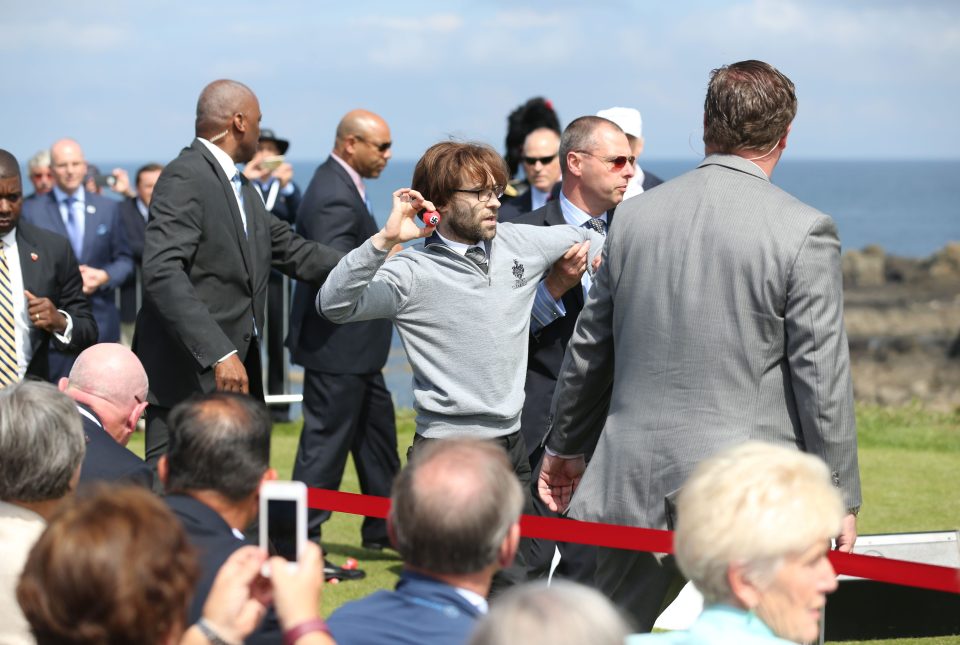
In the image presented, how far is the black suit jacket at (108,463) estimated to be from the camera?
388 cm

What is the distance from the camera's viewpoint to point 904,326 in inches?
1251

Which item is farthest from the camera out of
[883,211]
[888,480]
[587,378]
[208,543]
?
[883,211]

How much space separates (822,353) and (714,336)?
0.31 m

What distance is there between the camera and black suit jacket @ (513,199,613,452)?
18.1ft

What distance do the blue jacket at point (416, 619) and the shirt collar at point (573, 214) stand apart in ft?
10.1

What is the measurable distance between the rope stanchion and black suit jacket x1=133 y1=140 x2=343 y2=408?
120cm

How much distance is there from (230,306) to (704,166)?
2.42 meters

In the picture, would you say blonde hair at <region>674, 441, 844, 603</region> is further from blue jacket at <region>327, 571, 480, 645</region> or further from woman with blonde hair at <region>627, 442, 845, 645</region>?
blue jacket at <region>327, 571, 480, 645</region>

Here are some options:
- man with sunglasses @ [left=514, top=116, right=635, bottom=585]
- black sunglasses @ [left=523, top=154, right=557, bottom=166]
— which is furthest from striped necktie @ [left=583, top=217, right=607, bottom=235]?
black sunglasses @ [left=523, top=154, right=557, bottom=166]

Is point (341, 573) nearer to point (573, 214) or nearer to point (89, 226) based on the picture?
point (573, 214)

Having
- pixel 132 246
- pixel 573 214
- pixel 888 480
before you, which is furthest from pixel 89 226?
pixel 888 480

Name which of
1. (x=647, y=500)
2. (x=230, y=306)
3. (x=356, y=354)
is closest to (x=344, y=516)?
(x=356, y=354)

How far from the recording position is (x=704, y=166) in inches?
159

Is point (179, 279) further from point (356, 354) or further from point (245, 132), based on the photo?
point (356, 354)
